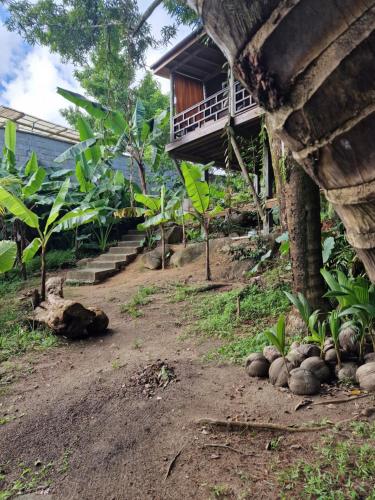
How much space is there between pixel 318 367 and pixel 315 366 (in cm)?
2

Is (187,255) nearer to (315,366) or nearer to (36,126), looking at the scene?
(315,366)

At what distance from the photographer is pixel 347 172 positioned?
59cm

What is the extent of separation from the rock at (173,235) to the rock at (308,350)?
7.42 m

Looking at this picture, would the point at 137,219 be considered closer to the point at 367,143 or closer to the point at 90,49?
the point at 90,49

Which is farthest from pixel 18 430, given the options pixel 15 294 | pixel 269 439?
pixel 15 294

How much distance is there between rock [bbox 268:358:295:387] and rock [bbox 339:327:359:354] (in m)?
0.49

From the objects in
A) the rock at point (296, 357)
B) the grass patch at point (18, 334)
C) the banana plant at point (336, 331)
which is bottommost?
the grass patch at point (18, 334)

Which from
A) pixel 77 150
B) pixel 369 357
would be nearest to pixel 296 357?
pixel 369 357

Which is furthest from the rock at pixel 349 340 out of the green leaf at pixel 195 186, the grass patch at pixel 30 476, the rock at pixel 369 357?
the green leaf at pixel 195 186

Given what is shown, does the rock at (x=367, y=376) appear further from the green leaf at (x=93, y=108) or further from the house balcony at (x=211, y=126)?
the green leaf at (x=93, y=108)

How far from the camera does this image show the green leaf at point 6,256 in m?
4.65

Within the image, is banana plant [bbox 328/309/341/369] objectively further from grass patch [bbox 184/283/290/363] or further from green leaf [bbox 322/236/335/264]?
green leaf [bbox 322/236/335/264]

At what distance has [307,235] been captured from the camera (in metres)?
3.36

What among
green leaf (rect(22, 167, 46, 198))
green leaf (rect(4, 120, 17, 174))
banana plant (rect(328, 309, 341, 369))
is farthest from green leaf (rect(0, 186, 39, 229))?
green leaf (rect(4, 120, 17, 174))
